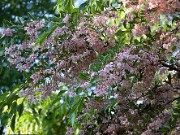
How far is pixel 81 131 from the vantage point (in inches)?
93.2

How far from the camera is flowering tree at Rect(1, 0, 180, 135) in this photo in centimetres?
204

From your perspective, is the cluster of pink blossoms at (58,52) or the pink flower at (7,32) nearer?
the cluster of pink blossoms at (58,52)

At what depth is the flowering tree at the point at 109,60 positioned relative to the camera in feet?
6.68

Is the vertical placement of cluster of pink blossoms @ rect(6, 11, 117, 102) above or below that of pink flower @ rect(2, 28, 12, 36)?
below

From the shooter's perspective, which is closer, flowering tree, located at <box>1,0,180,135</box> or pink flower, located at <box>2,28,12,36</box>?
flowering tree, located at <box>1,0,180,135</box>

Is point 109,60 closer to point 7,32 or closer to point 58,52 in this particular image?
point 58,52

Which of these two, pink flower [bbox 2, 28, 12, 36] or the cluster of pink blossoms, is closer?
the cluster of pink blossoms

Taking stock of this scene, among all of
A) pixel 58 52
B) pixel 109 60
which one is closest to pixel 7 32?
pixel 58 52

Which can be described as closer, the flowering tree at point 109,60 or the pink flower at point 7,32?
the flowering tree at point 109,60

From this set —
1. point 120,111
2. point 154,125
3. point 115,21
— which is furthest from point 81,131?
point 115,21

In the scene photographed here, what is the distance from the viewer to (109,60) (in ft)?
6.33

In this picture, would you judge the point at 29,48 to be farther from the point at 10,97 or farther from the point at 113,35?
the point at 113,35

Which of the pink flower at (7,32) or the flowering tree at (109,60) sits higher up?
the pink flower at (7,32)

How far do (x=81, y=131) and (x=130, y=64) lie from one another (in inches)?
25.4
